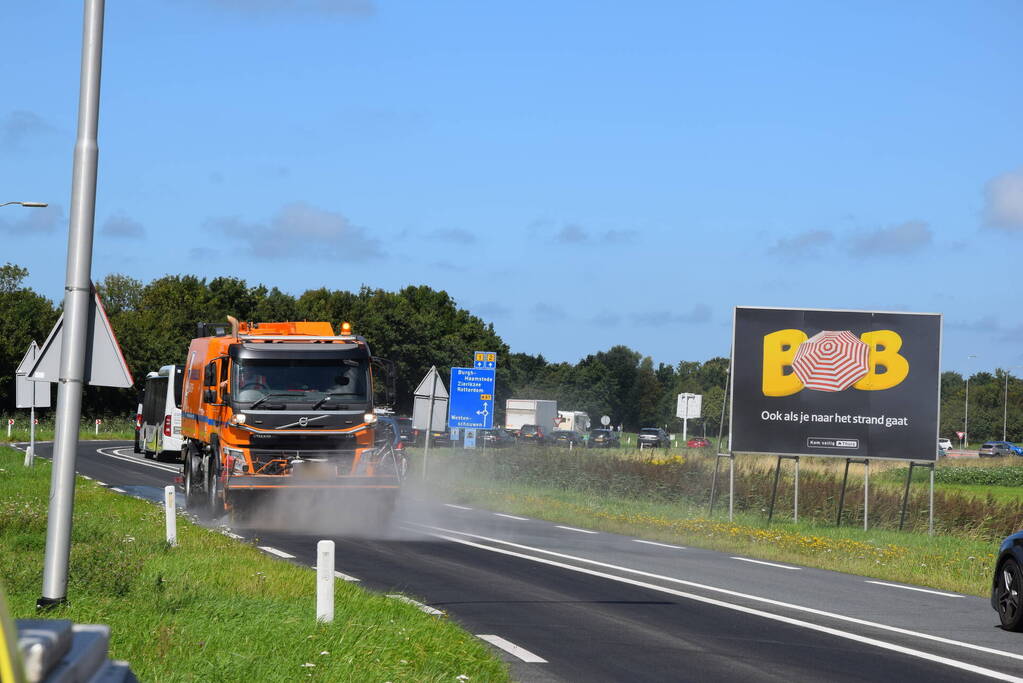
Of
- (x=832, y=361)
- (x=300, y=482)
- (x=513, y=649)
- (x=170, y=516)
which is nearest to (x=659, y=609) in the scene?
(x=513, y=649)

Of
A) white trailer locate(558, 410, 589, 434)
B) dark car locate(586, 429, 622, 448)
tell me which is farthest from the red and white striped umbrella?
white trailer locate(558, 410, 589, 434)

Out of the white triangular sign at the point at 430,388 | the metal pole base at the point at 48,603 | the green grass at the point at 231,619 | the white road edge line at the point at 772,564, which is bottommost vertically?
the white road edge line at the point at 772,564

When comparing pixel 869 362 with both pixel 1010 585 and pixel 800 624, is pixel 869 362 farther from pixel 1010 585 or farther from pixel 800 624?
pixel 800 624

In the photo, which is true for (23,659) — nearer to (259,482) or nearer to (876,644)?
(876,644)

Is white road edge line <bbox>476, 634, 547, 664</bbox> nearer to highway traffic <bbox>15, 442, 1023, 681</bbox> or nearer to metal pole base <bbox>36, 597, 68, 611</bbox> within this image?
highway traffic <bbox>15, 442, 1023, 681</bbox>

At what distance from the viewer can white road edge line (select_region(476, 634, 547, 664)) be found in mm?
9430

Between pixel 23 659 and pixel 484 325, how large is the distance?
124834mm

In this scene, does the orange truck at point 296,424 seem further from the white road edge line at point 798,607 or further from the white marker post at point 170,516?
the white marker post at point 170,516

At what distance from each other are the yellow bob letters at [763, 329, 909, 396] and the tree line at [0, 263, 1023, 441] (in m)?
49.2

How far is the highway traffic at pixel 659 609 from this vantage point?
9430mm

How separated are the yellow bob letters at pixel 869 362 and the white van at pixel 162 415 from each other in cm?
1854

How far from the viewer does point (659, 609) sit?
41.1ft

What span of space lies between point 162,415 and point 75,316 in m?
36.2

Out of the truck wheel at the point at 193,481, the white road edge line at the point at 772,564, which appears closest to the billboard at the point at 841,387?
the white road edge line at the point at 772,564
